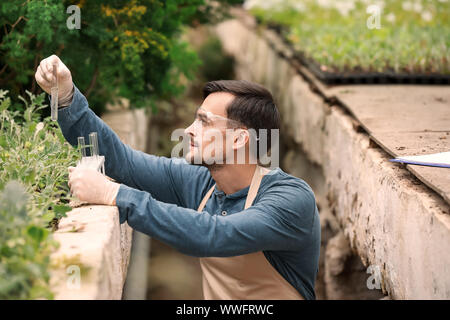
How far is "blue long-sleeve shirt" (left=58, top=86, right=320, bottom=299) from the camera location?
6.46ft

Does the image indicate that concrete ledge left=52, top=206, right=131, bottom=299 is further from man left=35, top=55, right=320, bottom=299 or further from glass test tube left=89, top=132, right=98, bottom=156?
glass test tube left=89, top=132, right=98, bottom=156

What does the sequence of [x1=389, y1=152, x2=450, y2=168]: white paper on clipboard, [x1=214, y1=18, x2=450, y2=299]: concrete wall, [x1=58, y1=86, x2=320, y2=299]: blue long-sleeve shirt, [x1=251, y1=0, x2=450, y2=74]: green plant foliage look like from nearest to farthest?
[x1=58, y1=86, x2=320, y2=299]: blue long-sleeve shirt → [x1=214, y1=18, x2=450, y2=299]: concrete wall → [x1=389, y1=152, x2=450, y2=168]: white paper on clipboard → [x1=251, y1=0, x2=450, y2=74]: green plant foliage

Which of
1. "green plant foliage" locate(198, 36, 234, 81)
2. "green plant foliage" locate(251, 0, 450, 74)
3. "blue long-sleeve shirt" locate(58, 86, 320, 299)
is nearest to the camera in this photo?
"blue long-sleeve shirt" locate(58, 86, 320, 299)

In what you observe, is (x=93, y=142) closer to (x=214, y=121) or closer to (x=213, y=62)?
(x=214, y=121)

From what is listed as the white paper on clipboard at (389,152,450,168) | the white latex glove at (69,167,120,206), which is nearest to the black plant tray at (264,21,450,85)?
the white paper on clipboard at (389,152,450,168)

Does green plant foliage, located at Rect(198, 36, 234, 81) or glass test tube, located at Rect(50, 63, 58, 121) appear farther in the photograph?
green plant foliage, located at Rect(198, 36, 234, 81)

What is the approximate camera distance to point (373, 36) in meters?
5.39

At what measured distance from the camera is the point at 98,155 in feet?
7.88

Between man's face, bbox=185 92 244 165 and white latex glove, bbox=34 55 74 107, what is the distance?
53 cm

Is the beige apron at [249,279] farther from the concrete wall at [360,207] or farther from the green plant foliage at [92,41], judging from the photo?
the green plant foliage at [92,41]

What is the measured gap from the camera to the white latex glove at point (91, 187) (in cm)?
204

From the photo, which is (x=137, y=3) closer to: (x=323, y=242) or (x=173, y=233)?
(x=173, y=233)

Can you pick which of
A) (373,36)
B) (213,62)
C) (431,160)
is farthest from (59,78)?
(213,62)

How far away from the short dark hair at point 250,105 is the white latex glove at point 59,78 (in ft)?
1.92
